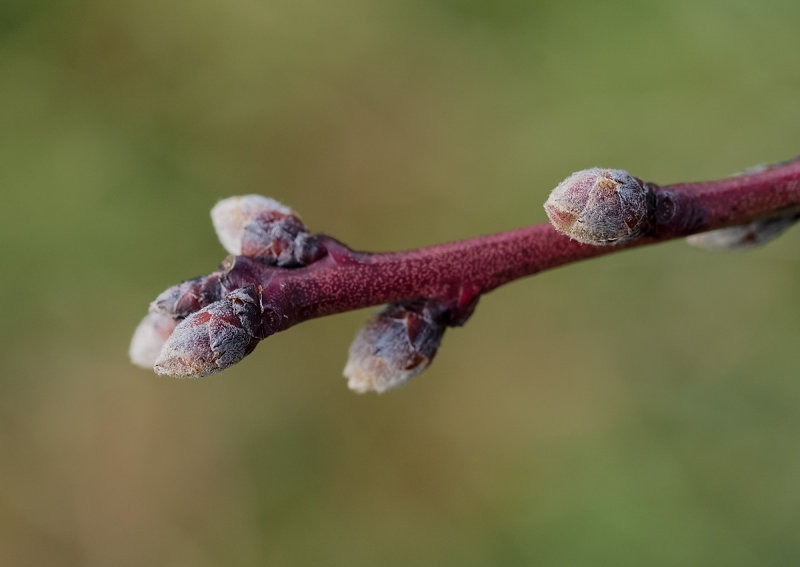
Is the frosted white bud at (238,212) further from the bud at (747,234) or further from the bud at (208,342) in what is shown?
the bud at (747,234)

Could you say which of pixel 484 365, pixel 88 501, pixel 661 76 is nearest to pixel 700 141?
pixel 661 76

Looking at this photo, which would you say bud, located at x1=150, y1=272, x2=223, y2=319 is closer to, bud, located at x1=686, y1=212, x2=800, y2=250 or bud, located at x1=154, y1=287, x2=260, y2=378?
bud, located at x1=154, y1=287, x2=260, y2=378

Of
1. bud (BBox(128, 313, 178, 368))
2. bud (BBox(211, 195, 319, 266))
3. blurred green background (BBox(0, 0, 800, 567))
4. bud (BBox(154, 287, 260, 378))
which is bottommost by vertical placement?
blurred green background (BBox(0, 0, 800, 567))

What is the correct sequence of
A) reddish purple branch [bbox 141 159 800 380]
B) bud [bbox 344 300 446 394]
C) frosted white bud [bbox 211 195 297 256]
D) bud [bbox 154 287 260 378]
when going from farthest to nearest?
frosted white bud [bbox 211 195 297 256] → bud [bbox 344 300 446 394] → reddish purple branch [bbox 141 159 800 380] → bud [bbox 154 287 260 378]

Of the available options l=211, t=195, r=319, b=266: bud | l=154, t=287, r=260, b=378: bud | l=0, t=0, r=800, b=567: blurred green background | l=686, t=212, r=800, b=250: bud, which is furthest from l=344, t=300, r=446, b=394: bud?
l=0, t=0, r=800, b=567: blurred green background

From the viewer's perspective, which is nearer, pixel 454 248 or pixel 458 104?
pixel 454 248

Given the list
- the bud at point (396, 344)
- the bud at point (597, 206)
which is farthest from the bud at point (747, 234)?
the bud at point (396, 344)

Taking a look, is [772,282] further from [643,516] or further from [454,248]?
[454,248]
